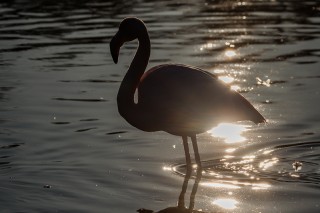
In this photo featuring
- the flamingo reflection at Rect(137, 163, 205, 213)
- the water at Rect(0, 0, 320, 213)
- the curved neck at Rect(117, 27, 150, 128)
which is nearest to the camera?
the flamingo reflection at Rect(137, 163, 205, 213)

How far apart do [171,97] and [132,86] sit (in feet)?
1.34

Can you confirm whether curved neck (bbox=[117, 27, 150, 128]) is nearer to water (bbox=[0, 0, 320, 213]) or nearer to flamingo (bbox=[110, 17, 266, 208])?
flamingo (bbox=[110, 17, 266, 208])

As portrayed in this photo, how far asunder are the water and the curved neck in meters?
0.67

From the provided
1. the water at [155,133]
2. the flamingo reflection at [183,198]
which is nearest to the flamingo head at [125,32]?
the water at [155,133]

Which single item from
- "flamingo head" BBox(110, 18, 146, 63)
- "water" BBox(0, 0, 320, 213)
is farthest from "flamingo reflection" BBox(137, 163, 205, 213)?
"flamingo head" BBox(110, 18, 146, 63)

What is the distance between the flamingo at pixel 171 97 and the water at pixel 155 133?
1.89 feet

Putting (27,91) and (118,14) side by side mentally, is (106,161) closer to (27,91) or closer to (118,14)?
(27,91)

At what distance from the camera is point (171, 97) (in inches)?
375

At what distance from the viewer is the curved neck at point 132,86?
31.1 feet

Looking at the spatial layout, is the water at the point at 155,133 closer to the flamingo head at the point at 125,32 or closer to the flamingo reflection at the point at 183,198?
the flamingo reflection at the point at 183,198

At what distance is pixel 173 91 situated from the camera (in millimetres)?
9523

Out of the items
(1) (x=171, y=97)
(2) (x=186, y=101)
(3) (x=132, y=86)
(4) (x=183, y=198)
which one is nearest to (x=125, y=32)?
(3) (x=132, y=86)

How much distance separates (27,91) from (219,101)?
5042mm

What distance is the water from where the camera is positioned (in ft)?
29.9
